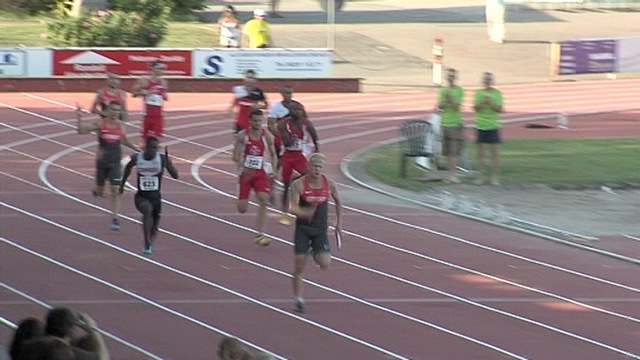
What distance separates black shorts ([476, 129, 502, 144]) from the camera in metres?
22.3

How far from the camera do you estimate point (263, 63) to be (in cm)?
3484

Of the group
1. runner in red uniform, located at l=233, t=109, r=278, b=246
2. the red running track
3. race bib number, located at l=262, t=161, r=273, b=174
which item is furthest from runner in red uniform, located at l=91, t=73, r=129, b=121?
runner in red uniform, located at l=233, t=109, r=278, b=246

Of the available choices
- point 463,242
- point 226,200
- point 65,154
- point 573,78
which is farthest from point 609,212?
point 573,78

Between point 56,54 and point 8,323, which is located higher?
point 56,54

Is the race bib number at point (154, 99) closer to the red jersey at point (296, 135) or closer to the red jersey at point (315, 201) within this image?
the red jersey at point (296, 135)

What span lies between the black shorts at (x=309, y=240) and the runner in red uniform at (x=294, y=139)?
380 cm

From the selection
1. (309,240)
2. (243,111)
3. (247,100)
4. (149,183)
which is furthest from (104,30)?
(309,240)

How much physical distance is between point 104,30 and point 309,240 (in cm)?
2382

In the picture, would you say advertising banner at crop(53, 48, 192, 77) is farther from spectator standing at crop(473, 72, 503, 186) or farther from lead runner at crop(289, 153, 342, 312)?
lead runner at crop(289, 153, 342, 312)

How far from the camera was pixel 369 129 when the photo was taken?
30.0m

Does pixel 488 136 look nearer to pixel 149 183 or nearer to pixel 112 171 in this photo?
pixel 112 171

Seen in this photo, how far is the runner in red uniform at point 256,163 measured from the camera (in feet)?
54.8

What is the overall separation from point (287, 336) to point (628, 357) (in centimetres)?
324

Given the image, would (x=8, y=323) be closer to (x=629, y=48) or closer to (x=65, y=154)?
(x=65, y=154)
